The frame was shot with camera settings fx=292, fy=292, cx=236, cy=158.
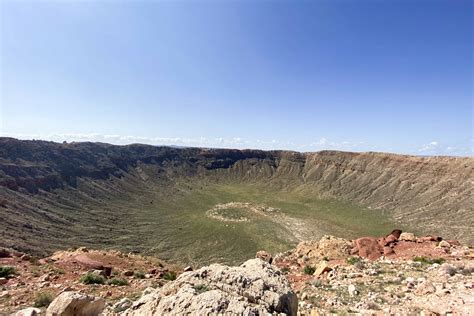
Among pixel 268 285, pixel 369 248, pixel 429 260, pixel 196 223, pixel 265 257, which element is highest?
pixel 268 285

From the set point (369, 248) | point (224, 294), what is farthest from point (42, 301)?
point (369, 248)

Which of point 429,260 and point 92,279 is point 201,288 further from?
point 429,260

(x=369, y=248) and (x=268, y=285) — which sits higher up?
(x=268, y=285)

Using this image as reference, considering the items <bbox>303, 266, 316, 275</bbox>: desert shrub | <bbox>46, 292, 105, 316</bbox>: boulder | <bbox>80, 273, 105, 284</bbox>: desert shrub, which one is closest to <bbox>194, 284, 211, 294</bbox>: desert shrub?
<bbox>46, 292, 105, 316</bbox>: boulder

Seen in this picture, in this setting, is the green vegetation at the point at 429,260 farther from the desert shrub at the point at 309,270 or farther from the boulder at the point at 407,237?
the boulder at the point at 407,237

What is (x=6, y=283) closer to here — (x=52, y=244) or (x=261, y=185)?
(x=52, y=244)

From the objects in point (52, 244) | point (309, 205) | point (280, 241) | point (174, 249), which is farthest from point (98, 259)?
point (309, 205)
